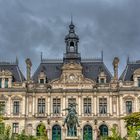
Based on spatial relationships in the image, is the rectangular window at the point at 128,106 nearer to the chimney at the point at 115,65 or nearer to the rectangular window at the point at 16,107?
the chimney at the point at 115,65

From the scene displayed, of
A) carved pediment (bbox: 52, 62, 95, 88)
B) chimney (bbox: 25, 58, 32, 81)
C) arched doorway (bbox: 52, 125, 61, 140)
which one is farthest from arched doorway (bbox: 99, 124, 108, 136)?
chimney (bbox: 25, 58, 32, 81)

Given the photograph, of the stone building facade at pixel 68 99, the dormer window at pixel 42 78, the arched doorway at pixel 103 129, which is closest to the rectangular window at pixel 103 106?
the stone building facade at pixel 68 99

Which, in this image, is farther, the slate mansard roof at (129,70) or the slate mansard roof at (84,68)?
the slate mansard roof at (84,68)

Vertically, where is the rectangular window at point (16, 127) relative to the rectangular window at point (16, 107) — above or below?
below

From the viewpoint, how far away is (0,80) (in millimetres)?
69500

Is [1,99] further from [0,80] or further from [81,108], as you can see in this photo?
[81,108]

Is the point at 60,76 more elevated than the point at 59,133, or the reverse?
the point at 60,76

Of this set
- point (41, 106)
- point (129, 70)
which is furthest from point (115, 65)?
point (41, 106)

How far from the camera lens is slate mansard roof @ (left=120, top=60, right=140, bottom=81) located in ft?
230

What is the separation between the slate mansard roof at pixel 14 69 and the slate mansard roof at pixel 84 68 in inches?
91.6

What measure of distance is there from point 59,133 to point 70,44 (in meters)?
16.1

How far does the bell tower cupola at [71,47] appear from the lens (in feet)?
239

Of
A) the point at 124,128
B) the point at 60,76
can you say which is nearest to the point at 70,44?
the point at 60,76

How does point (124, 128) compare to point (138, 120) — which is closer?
point (138, 120)
